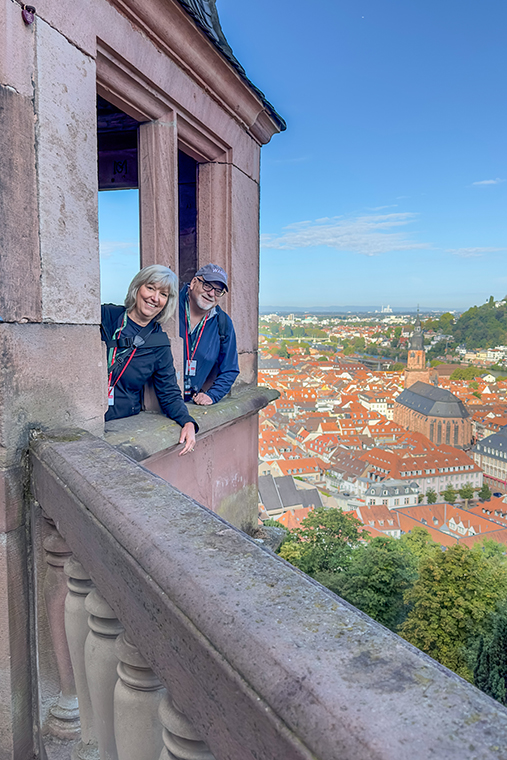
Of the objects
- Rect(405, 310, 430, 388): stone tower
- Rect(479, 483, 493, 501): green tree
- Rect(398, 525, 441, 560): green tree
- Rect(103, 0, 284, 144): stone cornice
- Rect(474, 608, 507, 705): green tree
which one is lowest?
Rect(479, 483, 493, 501): green tree

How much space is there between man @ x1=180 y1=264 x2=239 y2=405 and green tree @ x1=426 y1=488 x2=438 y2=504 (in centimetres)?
6180

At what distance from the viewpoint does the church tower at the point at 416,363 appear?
94.6 m

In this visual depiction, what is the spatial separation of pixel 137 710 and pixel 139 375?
1.40 meters

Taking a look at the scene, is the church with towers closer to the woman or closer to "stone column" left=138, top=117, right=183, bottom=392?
"stone column" left=138, top=117, right=183, bottom=392

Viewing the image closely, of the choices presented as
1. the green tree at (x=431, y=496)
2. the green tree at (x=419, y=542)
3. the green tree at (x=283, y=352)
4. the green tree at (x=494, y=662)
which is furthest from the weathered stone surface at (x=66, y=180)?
the green tree at (x=283, y=352)

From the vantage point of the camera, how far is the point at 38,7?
1.55 metres

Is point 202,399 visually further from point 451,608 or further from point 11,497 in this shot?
point 451,608

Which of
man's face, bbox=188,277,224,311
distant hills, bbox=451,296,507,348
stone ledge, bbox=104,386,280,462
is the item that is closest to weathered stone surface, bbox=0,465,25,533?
stone ledge, bbox=104,386,280,462

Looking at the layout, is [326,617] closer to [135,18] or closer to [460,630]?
[135,18]

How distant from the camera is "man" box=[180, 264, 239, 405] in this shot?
2777 mm

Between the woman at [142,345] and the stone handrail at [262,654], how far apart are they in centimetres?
116

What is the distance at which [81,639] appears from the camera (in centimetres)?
124

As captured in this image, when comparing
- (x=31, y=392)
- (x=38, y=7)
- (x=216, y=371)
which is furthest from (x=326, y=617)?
(x=216, y=371)

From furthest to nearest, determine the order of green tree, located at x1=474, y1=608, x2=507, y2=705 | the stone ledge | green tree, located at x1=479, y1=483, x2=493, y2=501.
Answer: green tree, located at x1=479, y1=483, x2=493, y2=501, green tree, located at x1=474, y1=608, x2=507, y2=705, the stone ledge
